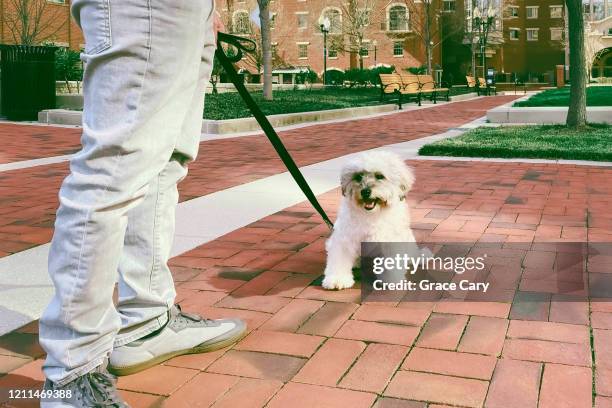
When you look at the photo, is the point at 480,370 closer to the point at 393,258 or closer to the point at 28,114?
the point at 393,258

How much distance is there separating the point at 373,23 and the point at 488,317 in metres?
53.9

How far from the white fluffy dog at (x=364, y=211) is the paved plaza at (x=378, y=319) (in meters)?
0.15

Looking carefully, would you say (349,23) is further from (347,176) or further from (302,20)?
(347,176)

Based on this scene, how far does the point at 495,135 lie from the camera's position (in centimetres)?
1014

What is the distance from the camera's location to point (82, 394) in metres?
1.84

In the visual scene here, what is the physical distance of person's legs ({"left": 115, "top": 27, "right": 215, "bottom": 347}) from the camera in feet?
7.30

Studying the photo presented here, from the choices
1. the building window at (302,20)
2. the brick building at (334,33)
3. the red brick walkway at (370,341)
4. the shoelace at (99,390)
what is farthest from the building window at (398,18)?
the shoelace at (99,390)

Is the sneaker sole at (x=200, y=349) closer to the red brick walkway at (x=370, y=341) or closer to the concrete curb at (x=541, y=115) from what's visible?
the red brick walkway at (x=370, y=341)

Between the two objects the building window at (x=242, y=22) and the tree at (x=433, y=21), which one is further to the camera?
the building window at (x=242, y=22)

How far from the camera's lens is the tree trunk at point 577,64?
10594mm

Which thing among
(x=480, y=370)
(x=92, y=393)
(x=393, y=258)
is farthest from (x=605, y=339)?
(x=92, y=393)

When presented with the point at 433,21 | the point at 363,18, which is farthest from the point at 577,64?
the point at 433,21

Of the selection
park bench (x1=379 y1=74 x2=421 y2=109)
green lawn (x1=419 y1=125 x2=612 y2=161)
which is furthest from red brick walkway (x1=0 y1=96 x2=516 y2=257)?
park bench (x1=379 y1=74 x2=421 y2=109)

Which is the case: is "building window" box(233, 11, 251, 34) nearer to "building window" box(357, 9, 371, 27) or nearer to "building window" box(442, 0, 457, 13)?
"building window" box(357, 9, 371, 27)
